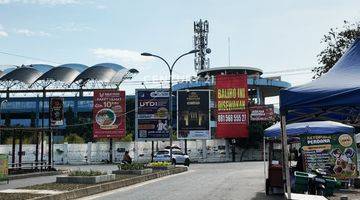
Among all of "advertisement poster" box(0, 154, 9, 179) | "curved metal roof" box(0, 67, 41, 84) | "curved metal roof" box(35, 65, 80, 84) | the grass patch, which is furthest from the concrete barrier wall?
the grass patch

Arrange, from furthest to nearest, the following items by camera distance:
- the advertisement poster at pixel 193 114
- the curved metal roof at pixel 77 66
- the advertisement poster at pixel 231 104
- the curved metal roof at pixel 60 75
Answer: the curved metal roof at pixel 77 66 < the curved metal roof at pixel 60 75 < the advertisement poster at pixel 231 104 < the advertisement poster at pixel 193 114

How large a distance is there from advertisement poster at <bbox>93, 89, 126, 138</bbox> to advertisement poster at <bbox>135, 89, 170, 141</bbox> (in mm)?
1922

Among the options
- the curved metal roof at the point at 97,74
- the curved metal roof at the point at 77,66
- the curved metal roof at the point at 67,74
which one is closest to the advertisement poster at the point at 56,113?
the curved metal roof at the point at 67,74

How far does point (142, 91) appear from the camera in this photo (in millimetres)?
58625

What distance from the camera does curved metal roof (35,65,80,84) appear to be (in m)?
101

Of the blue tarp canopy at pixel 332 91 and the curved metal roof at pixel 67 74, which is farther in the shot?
the curved metal roof at pixel 67 74

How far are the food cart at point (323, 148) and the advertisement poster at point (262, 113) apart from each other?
5181 centimetres

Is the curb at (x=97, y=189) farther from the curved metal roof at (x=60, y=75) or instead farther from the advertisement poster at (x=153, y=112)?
the curved metal roof at (x=60, y=75)

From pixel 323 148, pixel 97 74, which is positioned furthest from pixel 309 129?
pixel 97 74

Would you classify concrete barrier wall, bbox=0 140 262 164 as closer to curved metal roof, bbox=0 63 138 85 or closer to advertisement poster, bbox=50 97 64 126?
advertisement poster, bbox=50 97 64 126

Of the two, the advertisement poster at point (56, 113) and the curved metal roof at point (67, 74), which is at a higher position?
the curved metal roof at point (67, 74)

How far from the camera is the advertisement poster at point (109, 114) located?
58.6 meters

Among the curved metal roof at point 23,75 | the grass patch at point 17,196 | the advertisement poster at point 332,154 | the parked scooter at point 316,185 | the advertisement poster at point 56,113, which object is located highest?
the curved metal roof at point 23,75

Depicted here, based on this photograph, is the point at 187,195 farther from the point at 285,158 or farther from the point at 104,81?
the point at 104,81
